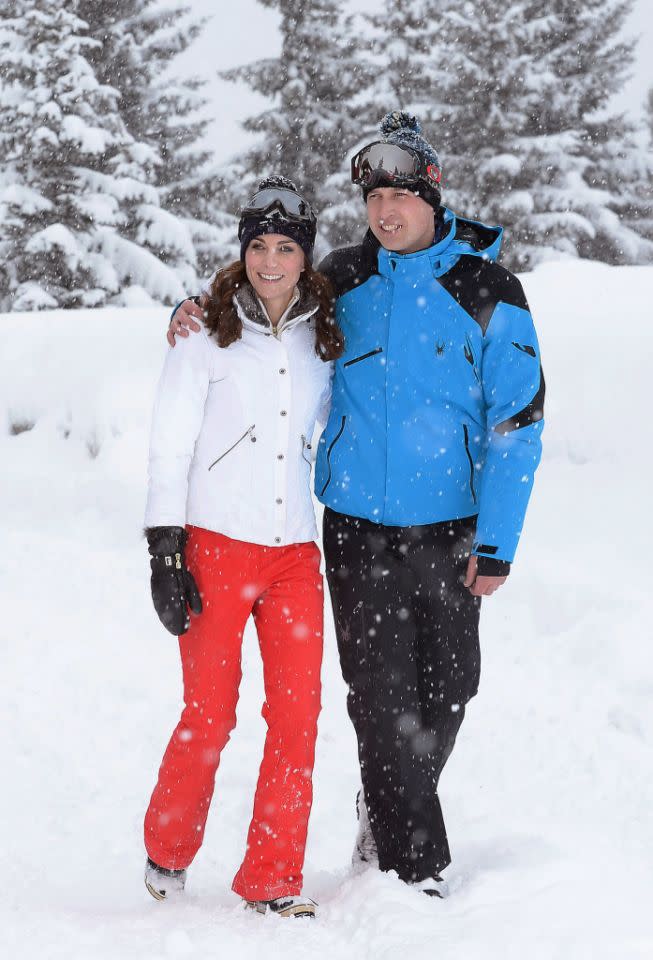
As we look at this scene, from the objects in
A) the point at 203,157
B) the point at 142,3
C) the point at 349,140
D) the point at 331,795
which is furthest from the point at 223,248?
the point at 331,795

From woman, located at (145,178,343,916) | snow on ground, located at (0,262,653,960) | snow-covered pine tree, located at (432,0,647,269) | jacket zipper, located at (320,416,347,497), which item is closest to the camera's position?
snow on ground, located at (0,262,653,960)

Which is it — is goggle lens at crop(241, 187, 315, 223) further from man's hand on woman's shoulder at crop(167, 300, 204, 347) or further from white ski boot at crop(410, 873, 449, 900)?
white ski boot at crop(410, 873, 449, 900)

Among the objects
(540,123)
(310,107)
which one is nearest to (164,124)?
(310,107)

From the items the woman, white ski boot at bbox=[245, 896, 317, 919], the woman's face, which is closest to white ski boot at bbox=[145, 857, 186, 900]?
the woman

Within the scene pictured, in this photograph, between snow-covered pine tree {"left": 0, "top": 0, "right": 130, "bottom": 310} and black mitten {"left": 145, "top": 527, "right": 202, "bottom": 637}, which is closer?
black mitten {"left": 145, "top": 527, "right": 202, "bottom": 637}

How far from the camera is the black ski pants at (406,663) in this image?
317cm

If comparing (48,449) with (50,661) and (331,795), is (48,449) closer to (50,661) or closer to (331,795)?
(50,661)

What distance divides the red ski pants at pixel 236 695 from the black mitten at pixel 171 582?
8 cm

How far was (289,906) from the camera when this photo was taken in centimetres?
291

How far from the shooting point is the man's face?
318 cm

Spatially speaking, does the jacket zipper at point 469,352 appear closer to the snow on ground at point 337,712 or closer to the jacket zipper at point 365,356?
the jacket zipper at point 365,356

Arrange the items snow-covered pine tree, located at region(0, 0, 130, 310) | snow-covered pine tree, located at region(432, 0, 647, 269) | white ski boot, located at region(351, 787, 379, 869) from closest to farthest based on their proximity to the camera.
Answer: white ski boot, located at region(351, 787, 379, 869), snow-covered pine tree, located at region(0, 0, 130, 310), snow-covered pine tree, located at region(432, 0, 647, 269)

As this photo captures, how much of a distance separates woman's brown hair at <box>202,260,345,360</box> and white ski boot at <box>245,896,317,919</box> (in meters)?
1.76

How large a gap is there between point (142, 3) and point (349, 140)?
5337 millimetres
